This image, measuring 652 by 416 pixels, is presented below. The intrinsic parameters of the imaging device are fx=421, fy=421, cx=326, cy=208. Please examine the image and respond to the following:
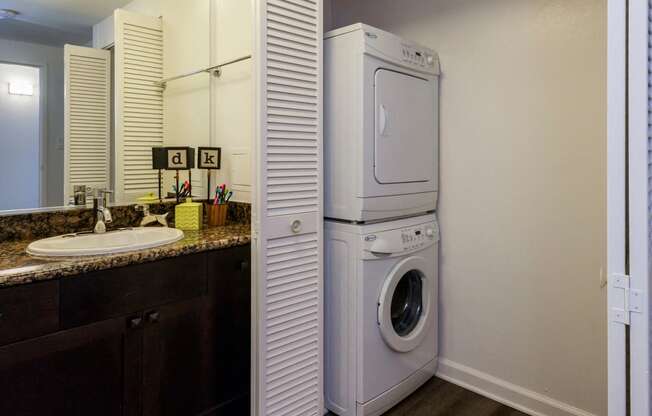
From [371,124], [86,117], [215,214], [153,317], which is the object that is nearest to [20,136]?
[86,117]

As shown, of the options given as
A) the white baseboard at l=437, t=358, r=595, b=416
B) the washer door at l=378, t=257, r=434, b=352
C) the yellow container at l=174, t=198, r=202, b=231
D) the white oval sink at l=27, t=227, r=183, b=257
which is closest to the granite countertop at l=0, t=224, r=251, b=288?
the white oval sink at l=27, t=227, r=183, b=257

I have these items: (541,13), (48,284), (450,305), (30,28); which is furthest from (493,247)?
(30,28)

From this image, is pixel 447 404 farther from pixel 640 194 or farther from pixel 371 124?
pixel 640 194

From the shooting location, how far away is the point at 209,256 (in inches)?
Answer: 66.8

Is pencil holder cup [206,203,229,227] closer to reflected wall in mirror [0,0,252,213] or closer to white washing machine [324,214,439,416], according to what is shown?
reflected wall in mirror [0,0,252,213]

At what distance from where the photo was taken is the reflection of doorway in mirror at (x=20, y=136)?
1.70 m

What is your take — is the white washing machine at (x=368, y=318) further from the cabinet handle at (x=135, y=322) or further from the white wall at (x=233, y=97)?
the cabinet handle at (x=135, y=322)

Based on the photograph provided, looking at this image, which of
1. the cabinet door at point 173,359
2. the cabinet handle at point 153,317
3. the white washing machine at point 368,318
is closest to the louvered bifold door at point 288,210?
the white washing machine at point 368,318

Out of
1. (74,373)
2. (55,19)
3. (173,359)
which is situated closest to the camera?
(74,373)

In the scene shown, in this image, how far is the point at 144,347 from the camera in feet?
4.99

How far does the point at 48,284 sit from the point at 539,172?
2063mm

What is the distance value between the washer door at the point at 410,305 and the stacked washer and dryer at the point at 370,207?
10mm

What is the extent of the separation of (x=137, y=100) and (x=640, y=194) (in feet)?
6.94

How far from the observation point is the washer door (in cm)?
211
